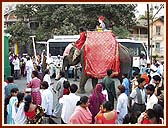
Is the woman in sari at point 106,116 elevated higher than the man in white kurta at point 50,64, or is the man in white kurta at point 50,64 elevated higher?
the man in white kurta at point 50,64

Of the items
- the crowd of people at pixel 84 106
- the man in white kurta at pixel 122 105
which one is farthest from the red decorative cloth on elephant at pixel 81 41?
the man in white kurta at pixel 122 105

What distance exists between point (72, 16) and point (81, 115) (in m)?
16.9

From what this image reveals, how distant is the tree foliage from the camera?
69.5 ft

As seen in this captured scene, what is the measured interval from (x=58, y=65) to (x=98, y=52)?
552cm

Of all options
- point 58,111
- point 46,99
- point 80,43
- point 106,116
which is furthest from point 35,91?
point 80,43

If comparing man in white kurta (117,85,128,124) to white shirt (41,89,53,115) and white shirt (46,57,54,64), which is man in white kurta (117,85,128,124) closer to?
white shirt (41,89,53,115)

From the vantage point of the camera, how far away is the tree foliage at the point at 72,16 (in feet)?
69.5

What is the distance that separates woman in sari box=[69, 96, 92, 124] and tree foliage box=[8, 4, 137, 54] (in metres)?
15.6

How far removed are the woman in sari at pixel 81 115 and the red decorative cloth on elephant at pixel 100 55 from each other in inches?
186

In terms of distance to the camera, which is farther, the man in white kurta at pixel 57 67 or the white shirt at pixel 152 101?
the man in white kurta at pixel 57 67

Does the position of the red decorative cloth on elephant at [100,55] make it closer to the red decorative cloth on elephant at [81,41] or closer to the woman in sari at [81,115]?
the red decorative cloth on elephant at [81,41]

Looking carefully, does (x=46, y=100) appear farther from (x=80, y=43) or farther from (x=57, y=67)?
(x=57, y=67)

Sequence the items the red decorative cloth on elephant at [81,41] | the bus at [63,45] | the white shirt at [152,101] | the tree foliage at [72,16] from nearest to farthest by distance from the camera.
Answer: the white shirt at [152,101] < the red decorative cloth on elephant at [81,41] < the bus at [63,45] < the tree foliage at [72,16]

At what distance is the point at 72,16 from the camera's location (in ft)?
70.9
